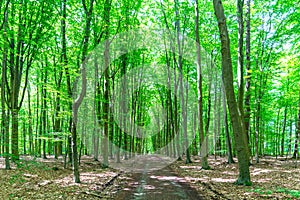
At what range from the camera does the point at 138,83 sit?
29.5 metres

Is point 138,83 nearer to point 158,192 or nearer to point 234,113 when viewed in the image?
point 234,113

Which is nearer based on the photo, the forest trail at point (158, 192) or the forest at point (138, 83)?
the forest trail at point (158, 192)

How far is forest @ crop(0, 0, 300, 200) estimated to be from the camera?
957 cm

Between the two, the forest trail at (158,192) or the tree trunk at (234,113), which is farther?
the tree trunk at (234,113)

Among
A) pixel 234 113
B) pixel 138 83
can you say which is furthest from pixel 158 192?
pixel 138 83

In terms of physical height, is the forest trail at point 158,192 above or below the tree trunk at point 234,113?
below

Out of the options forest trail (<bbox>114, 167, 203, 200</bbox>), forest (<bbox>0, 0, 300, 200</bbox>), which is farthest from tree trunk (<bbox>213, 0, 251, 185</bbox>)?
forest trail (<bbox>114, 167, 203, 200</bbox>)

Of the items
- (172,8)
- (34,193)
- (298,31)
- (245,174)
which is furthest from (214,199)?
(172,8)

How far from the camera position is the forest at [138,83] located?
957cm

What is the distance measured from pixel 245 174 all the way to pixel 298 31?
13.0m

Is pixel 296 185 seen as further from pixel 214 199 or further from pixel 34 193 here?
pixel 34 193

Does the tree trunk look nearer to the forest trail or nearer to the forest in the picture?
the forest

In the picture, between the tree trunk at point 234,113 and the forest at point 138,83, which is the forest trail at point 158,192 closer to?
the forest at point 138,83

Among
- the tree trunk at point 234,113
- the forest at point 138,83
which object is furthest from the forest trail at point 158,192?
the tree trunk at point 234,113
